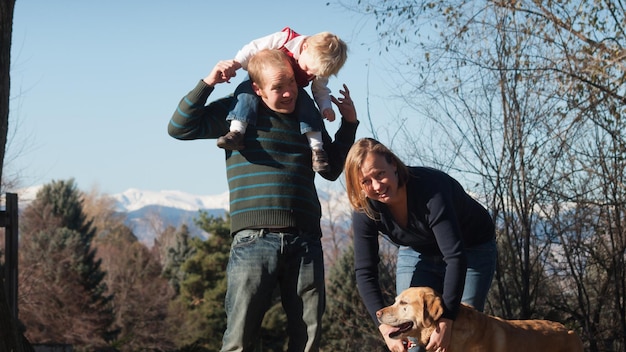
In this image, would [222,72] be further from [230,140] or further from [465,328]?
[465,328]

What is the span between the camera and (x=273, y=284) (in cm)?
416

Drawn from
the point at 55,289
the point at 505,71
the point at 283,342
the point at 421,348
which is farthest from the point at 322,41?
the point at 55,289

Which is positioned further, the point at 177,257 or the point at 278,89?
the point at 177,257

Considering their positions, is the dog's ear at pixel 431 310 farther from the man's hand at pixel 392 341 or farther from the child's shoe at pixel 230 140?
the child's shoe at pixel 230 140

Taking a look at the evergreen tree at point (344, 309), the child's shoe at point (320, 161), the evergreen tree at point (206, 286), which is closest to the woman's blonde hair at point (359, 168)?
the child's shoe at point (320, 161)

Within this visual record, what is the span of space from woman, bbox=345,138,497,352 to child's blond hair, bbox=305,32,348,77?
0.47 m

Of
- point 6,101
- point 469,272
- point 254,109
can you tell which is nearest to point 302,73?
point 254,109

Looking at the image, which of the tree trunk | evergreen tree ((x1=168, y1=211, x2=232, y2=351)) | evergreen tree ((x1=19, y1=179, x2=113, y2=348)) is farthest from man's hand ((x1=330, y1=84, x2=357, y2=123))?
evergreen tree ((x1=19, y1=179, x2=113, y2=348))

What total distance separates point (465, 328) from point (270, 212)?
1.07 metres

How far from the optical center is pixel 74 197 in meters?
47.0

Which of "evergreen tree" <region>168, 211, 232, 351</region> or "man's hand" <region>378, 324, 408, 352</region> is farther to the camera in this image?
"evergreen tree" <region>168, 211, 232, 351</region>

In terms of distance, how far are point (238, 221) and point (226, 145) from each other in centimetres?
39

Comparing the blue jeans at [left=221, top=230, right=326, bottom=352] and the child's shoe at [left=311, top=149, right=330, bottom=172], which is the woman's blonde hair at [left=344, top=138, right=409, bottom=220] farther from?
the blue jeans at [left=221, top=230, right=326, bottom=352]

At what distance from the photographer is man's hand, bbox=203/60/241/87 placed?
13.9 feet
